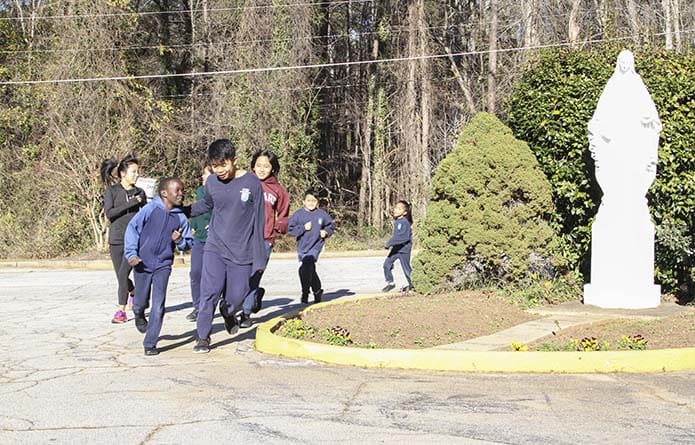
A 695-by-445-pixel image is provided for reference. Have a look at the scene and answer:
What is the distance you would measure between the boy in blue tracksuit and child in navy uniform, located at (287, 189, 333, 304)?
3.87 meters

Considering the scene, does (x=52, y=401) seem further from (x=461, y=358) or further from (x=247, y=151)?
(x=247, y=151)

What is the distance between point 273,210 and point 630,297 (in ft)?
13.4

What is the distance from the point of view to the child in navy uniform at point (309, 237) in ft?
44.3

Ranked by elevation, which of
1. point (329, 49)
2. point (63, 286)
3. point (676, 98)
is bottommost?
point (63, 286)

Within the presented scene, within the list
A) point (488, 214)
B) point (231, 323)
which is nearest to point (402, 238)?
point (488, 214)

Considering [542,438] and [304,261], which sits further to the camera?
[304,261]

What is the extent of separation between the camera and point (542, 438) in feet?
19.7

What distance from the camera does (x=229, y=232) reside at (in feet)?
30.9

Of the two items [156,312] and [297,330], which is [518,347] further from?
[156,312]

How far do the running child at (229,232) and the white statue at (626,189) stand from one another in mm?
4138

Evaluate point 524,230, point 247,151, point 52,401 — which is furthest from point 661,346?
point 247,151

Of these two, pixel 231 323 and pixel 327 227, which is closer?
pixel 231 323

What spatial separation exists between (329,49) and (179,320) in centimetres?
2619

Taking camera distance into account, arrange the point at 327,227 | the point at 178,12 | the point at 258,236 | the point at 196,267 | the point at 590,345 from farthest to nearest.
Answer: the point at 178,12 → the point at 327,227 → the point at 196,267 → the point at 258,236 → the point at 590,345
